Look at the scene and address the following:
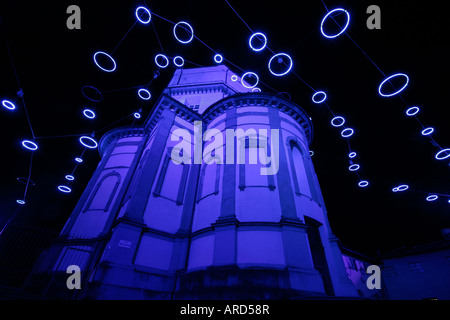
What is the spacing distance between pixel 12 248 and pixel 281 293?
533 inches

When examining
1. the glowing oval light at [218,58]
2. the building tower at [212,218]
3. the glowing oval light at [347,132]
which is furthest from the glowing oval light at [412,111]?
the glowing oval light at [218,58]

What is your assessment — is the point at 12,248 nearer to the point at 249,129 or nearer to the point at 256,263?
the point at 256,263

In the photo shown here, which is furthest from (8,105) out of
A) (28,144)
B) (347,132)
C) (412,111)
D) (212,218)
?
(412,111)

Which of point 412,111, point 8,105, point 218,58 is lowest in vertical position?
point 8,105

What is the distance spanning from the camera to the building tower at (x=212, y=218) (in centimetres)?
820

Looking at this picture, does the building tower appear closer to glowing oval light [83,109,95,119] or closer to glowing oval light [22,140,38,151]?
glowing oval light [83,109,95,119]

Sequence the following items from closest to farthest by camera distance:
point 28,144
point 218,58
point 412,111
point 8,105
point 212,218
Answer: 1. point 8,105
2. point 28,144
3. point 412,111
4. point 212,218
5. point 218,58

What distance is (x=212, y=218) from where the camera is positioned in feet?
34.1

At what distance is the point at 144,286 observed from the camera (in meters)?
8.76

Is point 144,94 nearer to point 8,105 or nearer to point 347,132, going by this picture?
point 8,105

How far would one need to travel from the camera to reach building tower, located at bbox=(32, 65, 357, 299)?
26.9 feet

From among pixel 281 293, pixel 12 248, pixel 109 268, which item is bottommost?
pixel 281 293

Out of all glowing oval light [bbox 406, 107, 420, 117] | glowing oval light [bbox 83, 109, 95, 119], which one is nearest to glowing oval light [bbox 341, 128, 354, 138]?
glowing oval light [bbox 406, 107, 420, 117]
